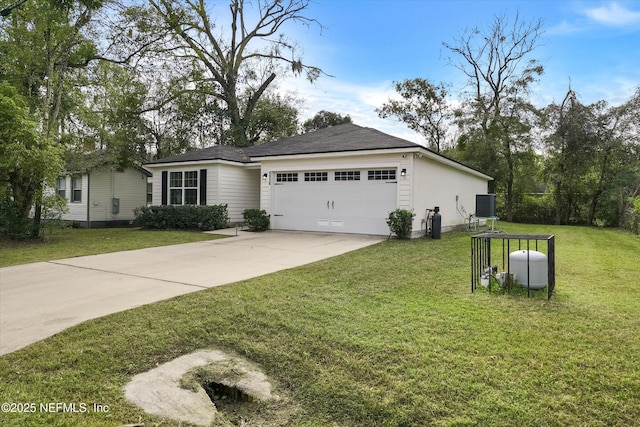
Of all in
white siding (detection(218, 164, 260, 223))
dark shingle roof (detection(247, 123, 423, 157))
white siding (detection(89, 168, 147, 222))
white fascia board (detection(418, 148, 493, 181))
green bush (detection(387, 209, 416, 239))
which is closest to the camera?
green bush (detection(387, 209, 416, 239))

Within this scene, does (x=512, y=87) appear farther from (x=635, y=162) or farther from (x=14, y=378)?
(x=14, y=378)

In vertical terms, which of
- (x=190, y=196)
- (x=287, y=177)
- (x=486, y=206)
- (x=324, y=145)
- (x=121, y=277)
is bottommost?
(x=121, y=277)

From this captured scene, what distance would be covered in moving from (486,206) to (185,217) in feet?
38.0

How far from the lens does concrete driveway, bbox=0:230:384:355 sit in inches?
165

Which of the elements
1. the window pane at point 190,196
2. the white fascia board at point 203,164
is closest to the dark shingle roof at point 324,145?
the white fascia board at point 203,164

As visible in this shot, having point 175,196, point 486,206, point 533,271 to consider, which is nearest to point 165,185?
point 175,196

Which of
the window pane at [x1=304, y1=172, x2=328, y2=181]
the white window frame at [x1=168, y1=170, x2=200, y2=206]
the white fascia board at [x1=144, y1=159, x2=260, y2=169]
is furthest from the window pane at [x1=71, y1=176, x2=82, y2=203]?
the window pane at [x1=304, y1=172, x2=328, y2=181]

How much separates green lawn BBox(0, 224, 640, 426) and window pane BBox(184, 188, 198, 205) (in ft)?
35.3

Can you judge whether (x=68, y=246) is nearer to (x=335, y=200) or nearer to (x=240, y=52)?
(x=335, y=200)

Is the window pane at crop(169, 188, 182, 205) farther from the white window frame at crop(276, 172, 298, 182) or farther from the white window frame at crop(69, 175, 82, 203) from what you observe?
the white window frame at crop(69, 175, 82, 203)

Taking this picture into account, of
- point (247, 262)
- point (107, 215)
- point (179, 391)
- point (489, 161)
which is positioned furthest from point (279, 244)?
point (489, 161)

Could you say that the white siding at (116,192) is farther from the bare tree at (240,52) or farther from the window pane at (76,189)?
the bare tree at (240,52)

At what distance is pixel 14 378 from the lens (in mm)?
2908

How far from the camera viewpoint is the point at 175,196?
16062mm
